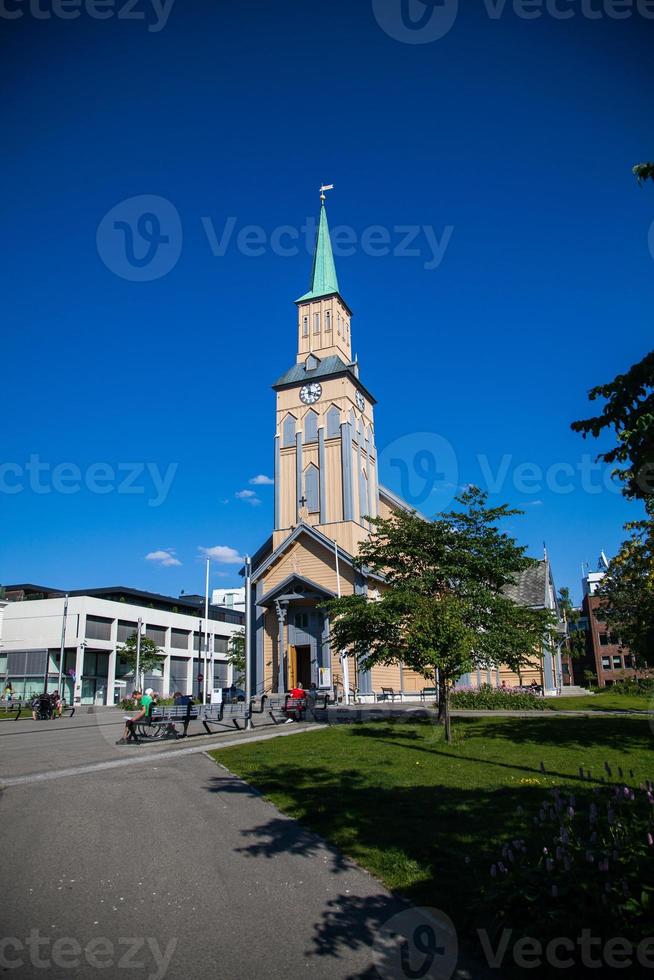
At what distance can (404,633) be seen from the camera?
1834cm

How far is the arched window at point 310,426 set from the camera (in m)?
42.3

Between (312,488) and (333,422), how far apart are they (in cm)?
452

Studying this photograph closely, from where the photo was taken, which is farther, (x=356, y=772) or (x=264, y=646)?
(x=264, y=646)

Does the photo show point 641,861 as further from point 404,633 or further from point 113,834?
point 404,633

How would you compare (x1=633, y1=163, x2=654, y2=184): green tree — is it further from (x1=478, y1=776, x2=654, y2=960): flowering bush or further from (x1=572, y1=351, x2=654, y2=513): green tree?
(x1=478, y1=776, x2=654, y2=960): flowering bush

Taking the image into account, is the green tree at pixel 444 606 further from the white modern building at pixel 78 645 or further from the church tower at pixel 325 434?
the white modern building at pixel 78 645

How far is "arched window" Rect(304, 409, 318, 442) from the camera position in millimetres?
42344

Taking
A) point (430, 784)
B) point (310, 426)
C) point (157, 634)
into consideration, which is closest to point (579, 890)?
point (430, 784)

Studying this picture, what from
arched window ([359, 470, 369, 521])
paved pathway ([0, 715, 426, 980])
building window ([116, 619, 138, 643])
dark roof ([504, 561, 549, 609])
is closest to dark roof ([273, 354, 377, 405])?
arched window ([359, 470, 369, 521])

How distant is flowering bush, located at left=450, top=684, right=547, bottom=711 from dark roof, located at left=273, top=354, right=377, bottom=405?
21629 millimetres

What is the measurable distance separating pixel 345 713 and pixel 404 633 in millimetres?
10066

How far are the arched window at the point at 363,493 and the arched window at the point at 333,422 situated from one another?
10.4 ft

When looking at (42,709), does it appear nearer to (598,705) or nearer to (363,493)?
(363,493)

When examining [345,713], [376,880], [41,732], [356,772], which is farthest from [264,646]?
[376,880]
